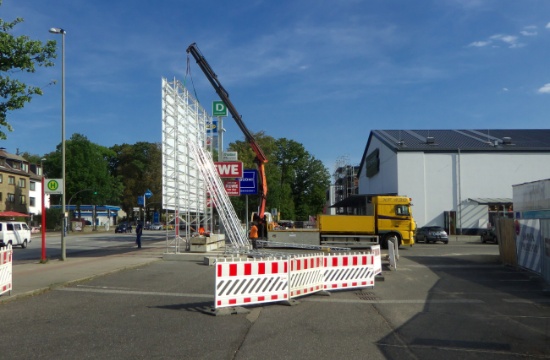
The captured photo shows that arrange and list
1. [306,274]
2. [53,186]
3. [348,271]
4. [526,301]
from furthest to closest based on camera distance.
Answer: [53,186] → [348,271] → [526,301] → [306,274]

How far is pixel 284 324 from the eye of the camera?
9.29 m

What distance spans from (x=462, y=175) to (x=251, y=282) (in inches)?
1836

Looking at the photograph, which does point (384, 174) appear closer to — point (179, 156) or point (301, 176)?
point (301, 176)

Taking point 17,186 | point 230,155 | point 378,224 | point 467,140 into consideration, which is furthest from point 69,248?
point 17,186

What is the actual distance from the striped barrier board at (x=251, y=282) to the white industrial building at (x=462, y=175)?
42552 millimetres

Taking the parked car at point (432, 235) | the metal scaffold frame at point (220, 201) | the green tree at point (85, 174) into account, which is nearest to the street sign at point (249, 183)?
the metal scaffold frame at point (220, 201)

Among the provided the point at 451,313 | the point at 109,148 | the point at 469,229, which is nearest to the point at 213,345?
the point at 451,313

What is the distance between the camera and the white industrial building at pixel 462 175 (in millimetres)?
51531

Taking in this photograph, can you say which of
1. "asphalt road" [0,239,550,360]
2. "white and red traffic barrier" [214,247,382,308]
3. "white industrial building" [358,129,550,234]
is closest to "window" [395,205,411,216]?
"asphalt road" [0,239,550,360]

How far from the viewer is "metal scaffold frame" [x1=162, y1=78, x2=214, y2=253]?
2478 cm

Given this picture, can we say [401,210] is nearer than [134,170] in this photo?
Yes

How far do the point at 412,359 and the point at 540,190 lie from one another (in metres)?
18.5

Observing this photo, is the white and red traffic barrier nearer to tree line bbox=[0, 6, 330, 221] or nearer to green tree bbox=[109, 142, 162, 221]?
tree line bbox=[0, 6, 330, 221]

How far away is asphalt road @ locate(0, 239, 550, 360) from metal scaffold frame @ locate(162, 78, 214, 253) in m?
9.92
